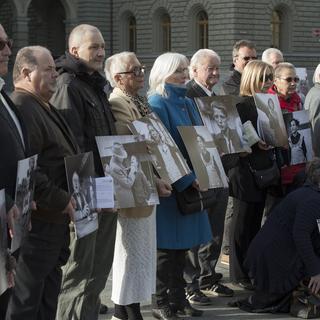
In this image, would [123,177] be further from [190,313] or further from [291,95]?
[291,95]

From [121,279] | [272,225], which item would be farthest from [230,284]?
[121,279]

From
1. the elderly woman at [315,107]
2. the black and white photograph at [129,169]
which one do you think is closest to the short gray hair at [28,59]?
the black and white photograph at [129,169]

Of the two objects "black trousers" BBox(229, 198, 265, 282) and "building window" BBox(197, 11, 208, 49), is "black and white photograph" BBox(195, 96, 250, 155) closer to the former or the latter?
"black trousers" BBox(229, 198, 265, 282)

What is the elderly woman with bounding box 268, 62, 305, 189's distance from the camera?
6371 mm

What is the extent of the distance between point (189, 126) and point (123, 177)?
804 mm

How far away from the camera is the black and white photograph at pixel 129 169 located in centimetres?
456

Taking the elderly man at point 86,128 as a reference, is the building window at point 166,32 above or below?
above

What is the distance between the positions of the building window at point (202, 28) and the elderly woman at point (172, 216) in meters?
34.6

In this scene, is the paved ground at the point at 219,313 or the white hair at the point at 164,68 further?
the paved ground at the point at 219,313

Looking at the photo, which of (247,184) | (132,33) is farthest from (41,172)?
(132,33)

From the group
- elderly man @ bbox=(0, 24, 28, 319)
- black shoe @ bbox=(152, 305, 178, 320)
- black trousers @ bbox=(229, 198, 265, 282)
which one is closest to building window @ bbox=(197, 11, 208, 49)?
black trousers @ bbox=(229, 198, 265, 282)

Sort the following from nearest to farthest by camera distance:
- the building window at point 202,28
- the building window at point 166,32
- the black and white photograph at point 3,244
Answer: the black and white photograph at point 3,244, the building window at point 202,28, the building window at point 166,32

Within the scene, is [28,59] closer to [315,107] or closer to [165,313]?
[165,313]

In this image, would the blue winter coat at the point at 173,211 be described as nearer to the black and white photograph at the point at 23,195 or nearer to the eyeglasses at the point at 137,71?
the eyeglasses at the point at 137,71
